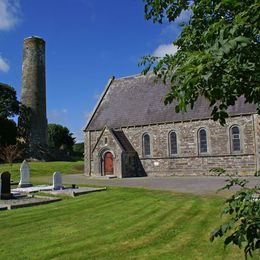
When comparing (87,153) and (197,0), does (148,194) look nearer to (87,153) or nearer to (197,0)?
(197,0)

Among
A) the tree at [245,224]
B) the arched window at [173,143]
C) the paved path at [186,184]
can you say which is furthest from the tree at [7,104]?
the tree at [245,224]

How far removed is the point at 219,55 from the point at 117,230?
842 cm

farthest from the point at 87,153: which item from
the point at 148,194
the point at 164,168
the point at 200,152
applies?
the point at 148,194

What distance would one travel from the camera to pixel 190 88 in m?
2.74

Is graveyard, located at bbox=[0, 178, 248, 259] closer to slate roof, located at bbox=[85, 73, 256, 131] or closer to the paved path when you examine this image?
the paved path

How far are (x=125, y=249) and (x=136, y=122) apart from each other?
2558 centimetres

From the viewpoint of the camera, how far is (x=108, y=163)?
33.2 m

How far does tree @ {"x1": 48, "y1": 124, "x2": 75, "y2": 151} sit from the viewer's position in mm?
79375

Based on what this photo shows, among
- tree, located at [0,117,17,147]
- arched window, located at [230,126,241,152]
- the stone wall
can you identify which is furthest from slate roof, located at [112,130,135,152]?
tree, located at [0,117,17,147]

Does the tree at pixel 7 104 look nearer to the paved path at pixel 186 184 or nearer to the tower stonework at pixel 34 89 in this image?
the tower stonework at pixel 34 89

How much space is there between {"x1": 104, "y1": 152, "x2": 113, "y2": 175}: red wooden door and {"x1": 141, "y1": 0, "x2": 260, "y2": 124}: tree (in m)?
29.4

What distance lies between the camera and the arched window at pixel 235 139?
2797 centimetres

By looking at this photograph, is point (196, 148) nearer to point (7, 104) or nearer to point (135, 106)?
point (135, 106)

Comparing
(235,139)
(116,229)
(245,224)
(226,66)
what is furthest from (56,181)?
(226,66)
